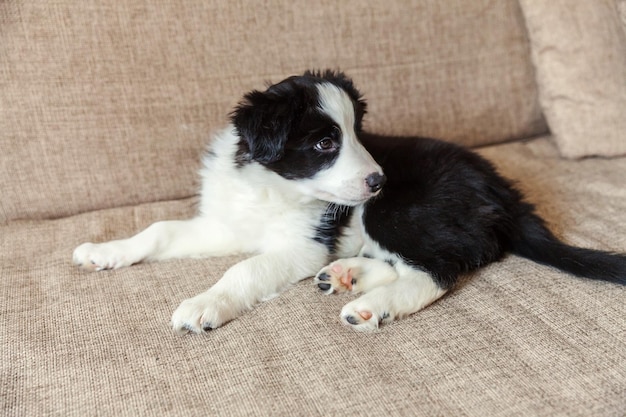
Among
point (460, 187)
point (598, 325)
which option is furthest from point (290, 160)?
point (598, 325)

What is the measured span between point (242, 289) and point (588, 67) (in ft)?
6.37

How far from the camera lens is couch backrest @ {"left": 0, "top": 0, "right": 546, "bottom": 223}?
225 centimetres

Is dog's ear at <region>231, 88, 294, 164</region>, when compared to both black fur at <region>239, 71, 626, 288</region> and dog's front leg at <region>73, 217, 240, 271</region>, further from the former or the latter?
dog's front leg at <region>73, 217, 240, 271</region>

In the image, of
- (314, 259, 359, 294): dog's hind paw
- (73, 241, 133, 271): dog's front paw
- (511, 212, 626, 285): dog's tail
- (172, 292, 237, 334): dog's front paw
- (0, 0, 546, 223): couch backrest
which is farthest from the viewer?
(0, 0, 546, 223): couch backrest

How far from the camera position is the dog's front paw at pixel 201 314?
1.63m

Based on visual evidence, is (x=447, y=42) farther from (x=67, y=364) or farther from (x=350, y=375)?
(x=67, y=364)

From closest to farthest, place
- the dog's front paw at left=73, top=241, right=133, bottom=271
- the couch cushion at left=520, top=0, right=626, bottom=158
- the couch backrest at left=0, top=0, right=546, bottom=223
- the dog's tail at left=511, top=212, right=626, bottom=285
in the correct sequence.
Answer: the dog's tail at left=511, top=212, right=626, bottom=285, the dog's front paw at left=73, top=241, right=133, bottom=271, the couch backrest at left=0, top=0, right=546, bottom=223, the couch cushion at left=520, top=0, right=626, bottom=158

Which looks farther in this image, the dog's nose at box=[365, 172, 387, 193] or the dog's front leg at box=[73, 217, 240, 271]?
the dog's front leg at box=[73, 217, 240, 271]

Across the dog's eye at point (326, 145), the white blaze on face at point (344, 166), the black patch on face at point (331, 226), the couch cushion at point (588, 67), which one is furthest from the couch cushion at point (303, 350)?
the couch cushion at point (588, 67)

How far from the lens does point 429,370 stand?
1455 mm

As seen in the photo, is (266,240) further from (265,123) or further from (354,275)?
(265,123)

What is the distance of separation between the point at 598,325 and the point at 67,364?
4.67 ft

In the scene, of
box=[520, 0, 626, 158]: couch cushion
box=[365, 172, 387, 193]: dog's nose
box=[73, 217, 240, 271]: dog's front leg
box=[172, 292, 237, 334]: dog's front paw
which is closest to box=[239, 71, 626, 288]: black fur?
box=[365, 172, 387, 193]: dog's nose

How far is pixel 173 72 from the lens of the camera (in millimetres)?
2398
